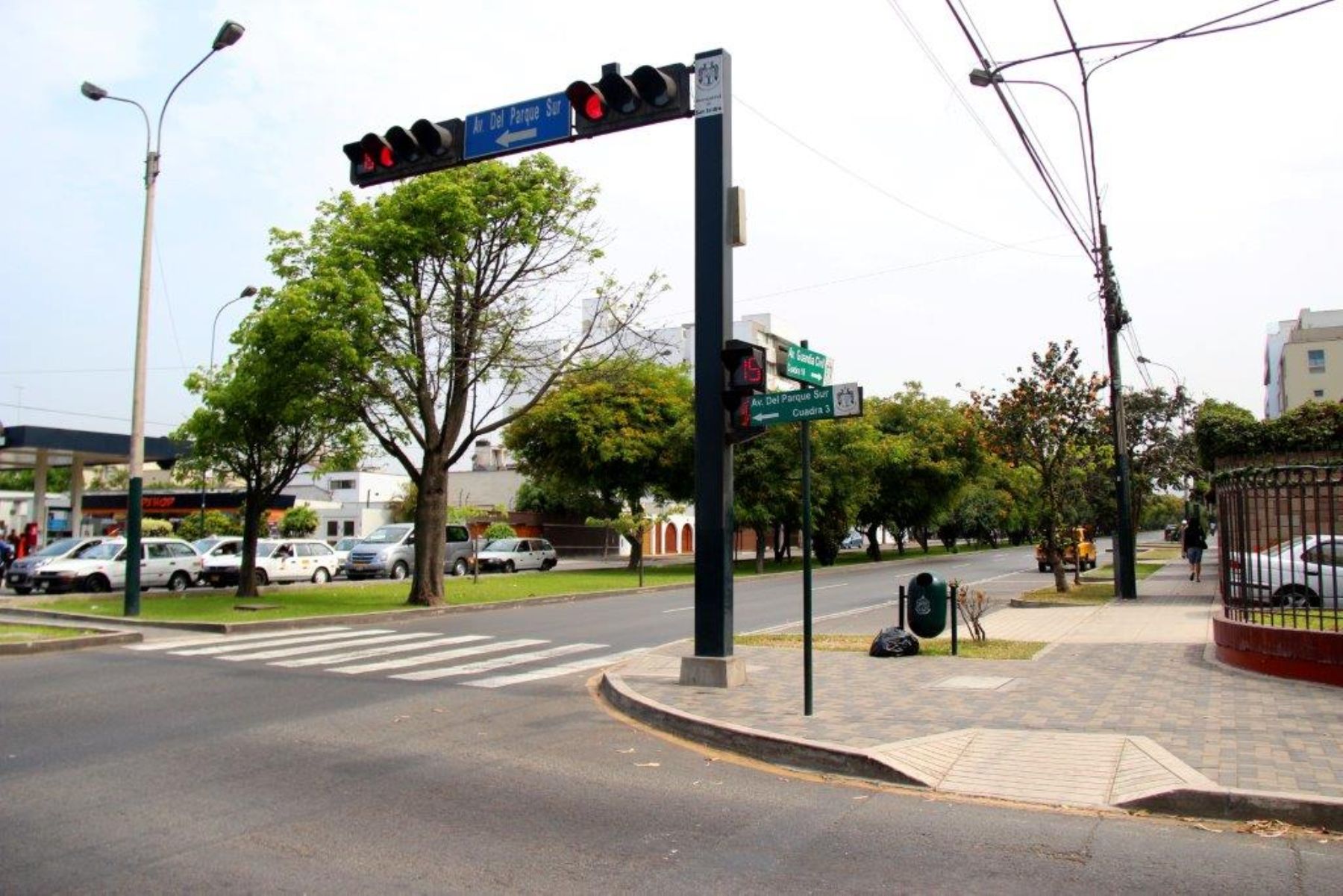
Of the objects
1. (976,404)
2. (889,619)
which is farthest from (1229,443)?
(889,619)

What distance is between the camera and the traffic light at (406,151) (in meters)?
11.1

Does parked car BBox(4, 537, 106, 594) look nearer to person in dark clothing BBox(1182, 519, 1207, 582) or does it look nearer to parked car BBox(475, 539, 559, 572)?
parked car BBox(475, 539, 559, 572)

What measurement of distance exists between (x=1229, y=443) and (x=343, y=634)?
69.3 ft


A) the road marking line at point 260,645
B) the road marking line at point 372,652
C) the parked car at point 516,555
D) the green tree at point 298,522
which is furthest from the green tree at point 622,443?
the road marking line at point 372,652

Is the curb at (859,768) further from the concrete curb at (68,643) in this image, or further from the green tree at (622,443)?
the green tree at (622,443)

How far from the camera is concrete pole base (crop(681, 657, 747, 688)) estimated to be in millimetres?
10758

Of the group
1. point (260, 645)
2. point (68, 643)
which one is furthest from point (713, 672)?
point (68, 643)

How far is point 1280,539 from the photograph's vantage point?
11.5 m

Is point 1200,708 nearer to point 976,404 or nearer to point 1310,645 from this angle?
point 1310,645

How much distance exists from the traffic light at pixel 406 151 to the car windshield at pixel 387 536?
2604 centimetres

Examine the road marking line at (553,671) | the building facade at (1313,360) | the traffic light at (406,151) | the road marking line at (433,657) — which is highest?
the building facade at (1313,360)

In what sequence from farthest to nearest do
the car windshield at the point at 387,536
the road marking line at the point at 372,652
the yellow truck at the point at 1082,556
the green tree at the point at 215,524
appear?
the green tree at the point at 215,524 < the yellow truck at the point at 1082,556 < the car windshield at the point at 387,536 < the road marking line at the point at 372,652

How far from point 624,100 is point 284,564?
25937mm

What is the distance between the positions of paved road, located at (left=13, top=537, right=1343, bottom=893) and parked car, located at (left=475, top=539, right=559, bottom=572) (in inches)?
1229
